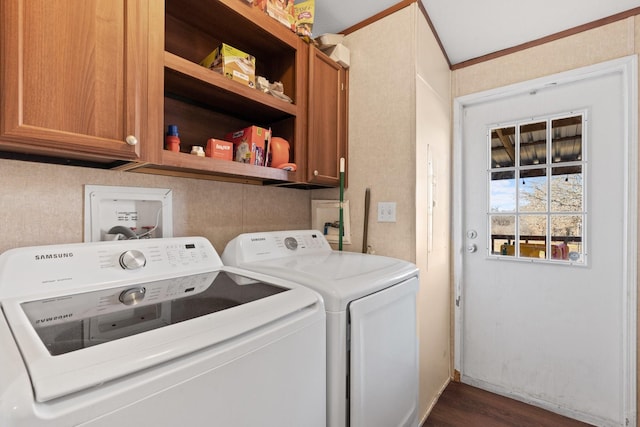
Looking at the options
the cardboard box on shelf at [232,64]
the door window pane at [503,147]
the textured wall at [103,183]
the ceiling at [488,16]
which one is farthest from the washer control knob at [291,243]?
the door window pane at [503,147]

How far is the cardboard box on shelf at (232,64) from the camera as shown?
1.32 metres

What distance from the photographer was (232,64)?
1339 mm

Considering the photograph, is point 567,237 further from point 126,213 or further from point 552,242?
point 126,213

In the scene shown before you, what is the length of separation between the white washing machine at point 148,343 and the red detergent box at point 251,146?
1.90ft

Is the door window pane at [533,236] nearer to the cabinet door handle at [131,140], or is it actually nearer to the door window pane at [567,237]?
the door window pane at [567,237]

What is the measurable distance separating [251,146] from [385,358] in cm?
114

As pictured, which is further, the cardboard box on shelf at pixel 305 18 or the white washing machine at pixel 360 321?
the cardboard box on shelf at pixel 305 18

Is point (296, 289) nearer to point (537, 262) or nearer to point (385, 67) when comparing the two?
point (385, 67)

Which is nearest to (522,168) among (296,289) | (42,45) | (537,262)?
(537,262)

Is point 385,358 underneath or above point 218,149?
underneath

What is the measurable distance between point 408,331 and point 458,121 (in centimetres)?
165

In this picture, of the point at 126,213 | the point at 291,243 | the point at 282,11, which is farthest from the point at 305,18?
the point at 126,213

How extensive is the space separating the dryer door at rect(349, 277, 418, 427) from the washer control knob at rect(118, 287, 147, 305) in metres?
0.65

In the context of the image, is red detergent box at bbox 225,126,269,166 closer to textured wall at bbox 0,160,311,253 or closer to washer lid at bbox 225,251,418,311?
textured wall at bbox 0,160,311,253
